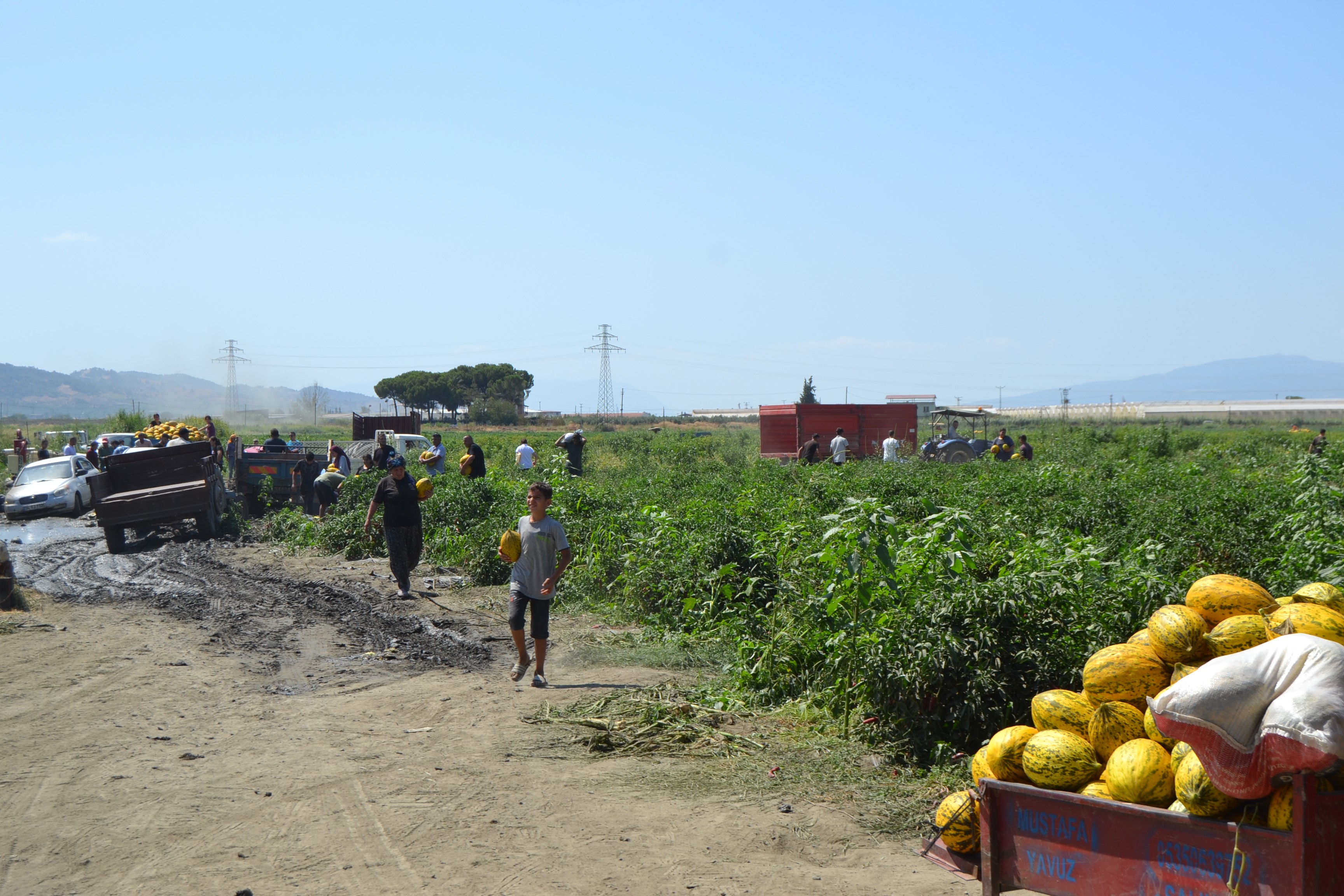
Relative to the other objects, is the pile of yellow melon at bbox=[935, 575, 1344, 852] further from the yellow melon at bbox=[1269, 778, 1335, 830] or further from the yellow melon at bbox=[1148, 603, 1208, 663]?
the yellow melon at bbox=[1269, 778, 1335, 830]

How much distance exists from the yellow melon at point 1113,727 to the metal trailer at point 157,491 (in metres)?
17.3

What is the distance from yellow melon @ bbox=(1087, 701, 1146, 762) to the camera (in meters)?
3.69

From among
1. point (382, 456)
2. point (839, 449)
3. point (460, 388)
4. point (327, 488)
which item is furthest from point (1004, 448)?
point (460, 388)

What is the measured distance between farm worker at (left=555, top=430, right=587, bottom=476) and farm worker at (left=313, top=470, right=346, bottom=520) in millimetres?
5390

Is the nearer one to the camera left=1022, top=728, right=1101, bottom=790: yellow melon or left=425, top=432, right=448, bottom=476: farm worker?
left=1022, top=728, right=1101, bottom=790: yellow melon

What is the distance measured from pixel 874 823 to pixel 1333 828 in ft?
8.22

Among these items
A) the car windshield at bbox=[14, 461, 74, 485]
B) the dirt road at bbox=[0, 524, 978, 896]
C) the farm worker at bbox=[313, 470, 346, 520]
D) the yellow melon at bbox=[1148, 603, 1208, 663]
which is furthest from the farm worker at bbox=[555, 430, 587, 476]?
the yellow melon at bbox=[1148, 603, 1208, 663]

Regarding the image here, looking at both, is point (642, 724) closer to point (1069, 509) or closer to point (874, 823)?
point (874, 823)

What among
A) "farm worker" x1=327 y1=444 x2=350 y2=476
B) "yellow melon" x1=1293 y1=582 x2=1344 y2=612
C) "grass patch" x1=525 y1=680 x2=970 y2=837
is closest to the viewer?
"yellow melon" x1=1293 y1=582 x2=1344 y2=612

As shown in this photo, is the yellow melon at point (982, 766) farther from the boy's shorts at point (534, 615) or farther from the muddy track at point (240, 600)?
the muddy track at point (240, 600)

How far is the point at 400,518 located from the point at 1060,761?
9.65m

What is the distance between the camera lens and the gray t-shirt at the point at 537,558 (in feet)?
26.8

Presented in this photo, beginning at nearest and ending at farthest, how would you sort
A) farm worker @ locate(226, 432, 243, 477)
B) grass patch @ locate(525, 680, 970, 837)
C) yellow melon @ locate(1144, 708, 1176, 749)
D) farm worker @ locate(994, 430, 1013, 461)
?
yellow melon @ locate(1144, 708, 1176, 749), grass patch @ locate(525, 680, 970, 837), farm worker @ locate(226, 432, 243, 477), farm worker @ locate(994, 430, 1013, 461)

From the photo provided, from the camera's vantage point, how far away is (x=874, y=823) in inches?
201
